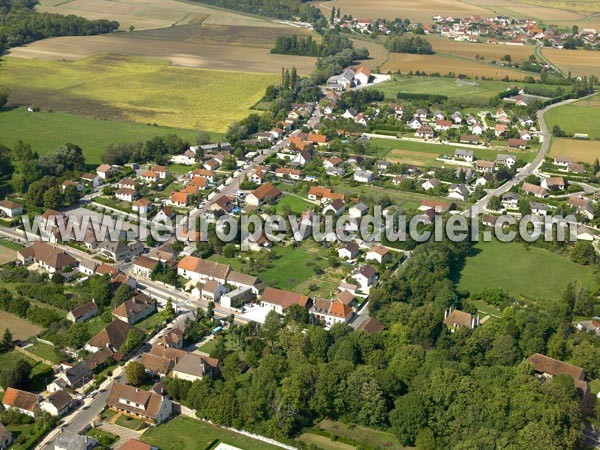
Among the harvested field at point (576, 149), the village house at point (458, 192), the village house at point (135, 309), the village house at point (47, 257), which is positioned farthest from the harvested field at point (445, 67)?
the village house at point (135, 309)

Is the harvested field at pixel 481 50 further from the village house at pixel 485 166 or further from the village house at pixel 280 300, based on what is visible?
the village house at pixel 280 300

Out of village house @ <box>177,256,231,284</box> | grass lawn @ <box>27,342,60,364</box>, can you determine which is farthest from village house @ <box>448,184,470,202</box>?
grass lawn @ <box>27,342,60,364</box>

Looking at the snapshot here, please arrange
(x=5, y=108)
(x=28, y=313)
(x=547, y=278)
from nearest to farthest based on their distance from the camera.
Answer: (x=28, y=313) < (x=547, y=278) < (x=5, y=108)

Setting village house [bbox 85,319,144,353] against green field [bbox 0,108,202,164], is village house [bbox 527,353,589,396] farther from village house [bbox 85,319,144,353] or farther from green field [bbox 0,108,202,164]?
green field [bbox 0,108,202,164]

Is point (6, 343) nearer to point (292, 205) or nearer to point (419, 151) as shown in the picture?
point (292, 205)

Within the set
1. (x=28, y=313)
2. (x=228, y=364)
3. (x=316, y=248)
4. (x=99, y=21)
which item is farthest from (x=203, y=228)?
(x=99, y=21)

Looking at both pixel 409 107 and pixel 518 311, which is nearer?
pixel 518 311

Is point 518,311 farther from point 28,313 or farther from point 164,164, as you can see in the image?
point 164,164

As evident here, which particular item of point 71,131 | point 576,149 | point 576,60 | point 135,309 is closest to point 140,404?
point 135,309
